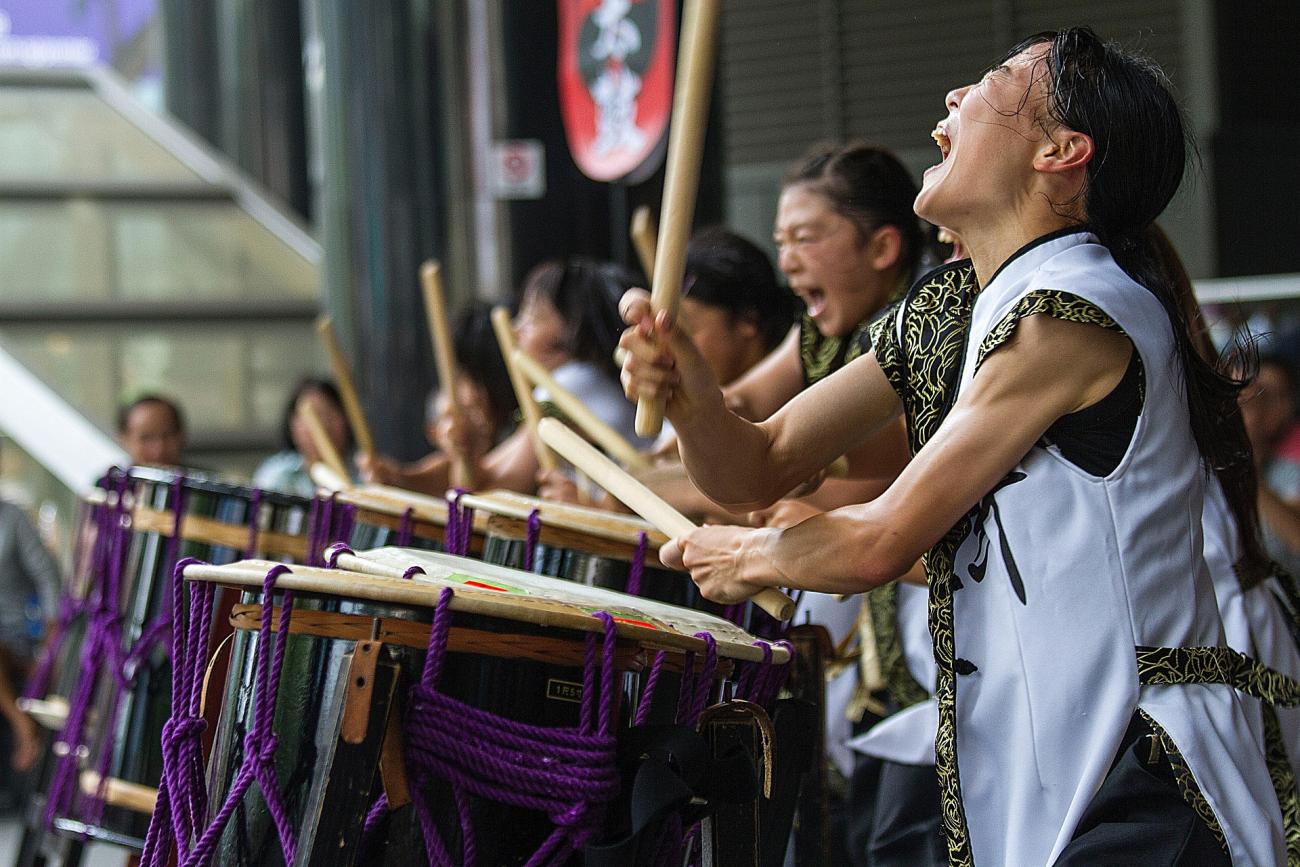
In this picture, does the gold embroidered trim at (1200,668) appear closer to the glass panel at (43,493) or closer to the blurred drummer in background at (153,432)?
the blurred drummer in background at (153,432)

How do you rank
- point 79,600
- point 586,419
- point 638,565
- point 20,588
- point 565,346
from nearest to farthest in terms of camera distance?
point 638,565
point 586,419
point 79,600
point 565,346
point 20,588

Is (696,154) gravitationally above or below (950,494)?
above

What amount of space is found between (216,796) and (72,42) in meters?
9.44

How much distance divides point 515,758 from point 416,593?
165mm

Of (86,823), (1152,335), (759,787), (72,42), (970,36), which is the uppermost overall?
(72,42)

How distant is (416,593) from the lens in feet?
→ 4.61

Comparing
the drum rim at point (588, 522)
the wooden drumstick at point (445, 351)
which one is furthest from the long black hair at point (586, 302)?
the drum rim at point (588, 522)

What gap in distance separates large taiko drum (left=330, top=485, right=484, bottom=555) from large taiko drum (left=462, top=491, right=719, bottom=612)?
0.18 m

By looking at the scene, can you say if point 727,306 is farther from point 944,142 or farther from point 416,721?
point 416,721

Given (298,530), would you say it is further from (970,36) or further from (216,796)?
(970,36)

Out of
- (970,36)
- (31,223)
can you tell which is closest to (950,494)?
(970,36)

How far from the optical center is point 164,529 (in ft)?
8.70

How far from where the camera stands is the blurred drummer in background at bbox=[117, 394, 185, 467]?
4.74m

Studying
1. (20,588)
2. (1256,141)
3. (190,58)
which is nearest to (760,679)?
(20,588)
